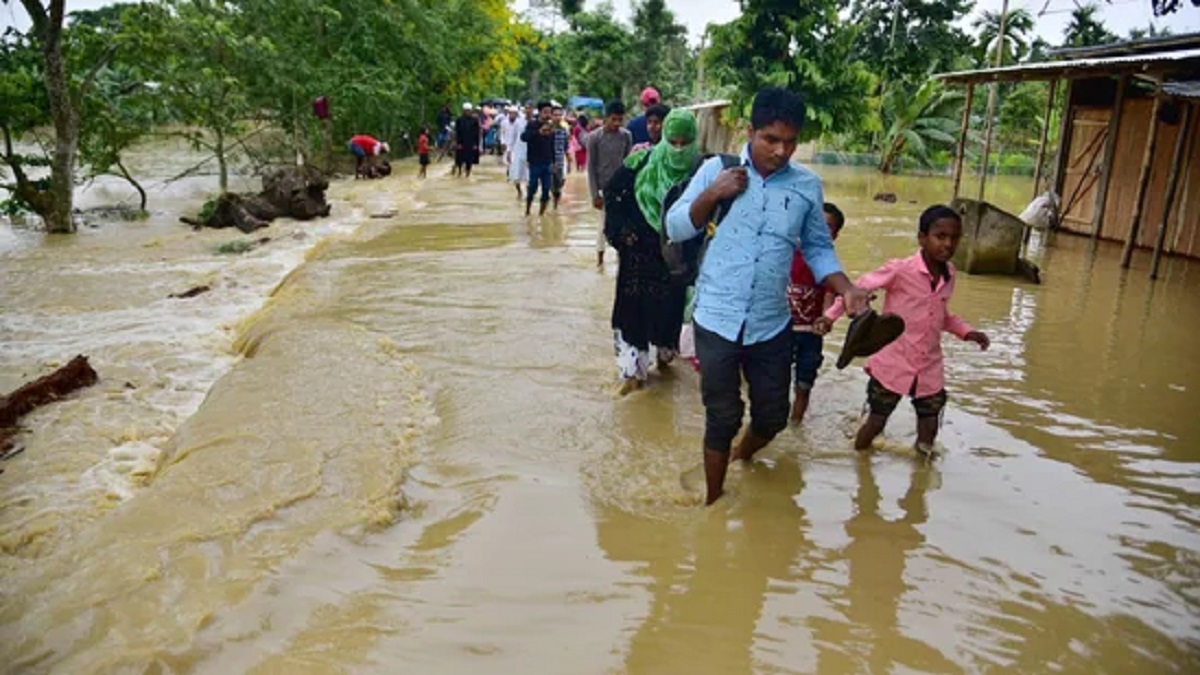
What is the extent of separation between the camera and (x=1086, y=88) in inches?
547

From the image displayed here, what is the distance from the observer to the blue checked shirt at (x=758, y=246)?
342 cm

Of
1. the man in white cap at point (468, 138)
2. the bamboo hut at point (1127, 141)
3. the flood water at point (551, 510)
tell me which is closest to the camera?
the flood water at point (551, 510)

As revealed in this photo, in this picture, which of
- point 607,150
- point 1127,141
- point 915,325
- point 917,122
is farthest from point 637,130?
point 917,122

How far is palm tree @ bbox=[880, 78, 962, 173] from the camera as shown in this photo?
92.1ft

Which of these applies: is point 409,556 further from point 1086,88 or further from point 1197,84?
point 1086,88

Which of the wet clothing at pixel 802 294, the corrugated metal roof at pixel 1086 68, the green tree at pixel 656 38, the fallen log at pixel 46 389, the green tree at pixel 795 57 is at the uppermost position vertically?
the green tree at pixel 656 38

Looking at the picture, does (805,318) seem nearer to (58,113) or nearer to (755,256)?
(755,256)

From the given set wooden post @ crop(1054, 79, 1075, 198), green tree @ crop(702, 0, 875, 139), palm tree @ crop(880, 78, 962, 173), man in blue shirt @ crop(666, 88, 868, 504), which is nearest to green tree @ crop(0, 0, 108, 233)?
man in blue shirt @ crop(666, 88, 868, 504)

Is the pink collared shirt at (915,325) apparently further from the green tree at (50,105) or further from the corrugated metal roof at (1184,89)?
the green tree at (50,105)

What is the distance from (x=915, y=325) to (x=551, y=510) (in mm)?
1955

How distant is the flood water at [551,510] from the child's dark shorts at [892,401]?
27 centimetres

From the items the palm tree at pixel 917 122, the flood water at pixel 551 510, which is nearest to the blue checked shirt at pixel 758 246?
the flood water at pixel 551 510

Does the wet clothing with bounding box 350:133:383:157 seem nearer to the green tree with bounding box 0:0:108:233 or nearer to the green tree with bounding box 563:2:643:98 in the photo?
the green tree with bounding box 0:0:108:233

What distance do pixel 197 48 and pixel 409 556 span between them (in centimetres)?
1516
